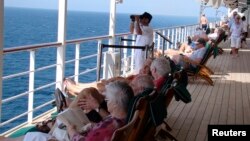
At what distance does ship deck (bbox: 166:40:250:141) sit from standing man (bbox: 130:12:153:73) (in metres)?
0.83

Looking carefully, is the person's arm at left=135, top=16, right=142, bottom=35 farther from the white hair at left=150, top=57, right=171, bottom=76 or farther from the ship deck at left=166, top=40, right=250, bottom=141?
the white hair at left=150, top=57, right=171, bottom=76

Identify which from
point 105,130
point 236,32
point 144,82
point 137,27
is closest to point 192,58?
point 137,27

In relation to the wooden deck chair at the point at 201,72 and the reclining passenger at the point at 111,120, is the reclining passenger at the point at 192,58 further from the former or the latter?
the reclining passenger at the point at 111,120

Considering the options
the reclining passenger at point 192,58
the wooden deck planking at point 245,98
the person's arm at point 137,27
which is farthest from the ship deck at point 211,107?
the person's arm at point 137,27

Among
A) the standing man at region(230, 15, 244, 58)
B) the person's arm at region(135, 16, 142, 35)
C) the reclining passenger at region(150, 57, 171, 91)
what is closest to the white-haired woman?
the reclining passenger at region(150, 57, 171, 91)

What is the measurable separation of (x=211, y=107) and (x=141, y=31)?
149 cm

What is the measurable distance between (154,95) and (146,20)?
10.9 feet

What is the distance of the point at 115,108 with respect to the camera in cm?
232

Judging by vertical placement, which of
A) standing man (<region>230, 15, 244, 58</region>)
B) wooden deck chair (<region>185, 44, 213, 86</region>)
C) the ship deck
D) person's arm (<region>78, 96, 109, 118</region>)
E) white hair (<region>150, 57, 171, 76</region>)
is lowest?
the ship deck

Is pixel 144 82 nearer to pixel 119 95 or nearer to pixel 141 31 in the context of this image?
pixel 119 95

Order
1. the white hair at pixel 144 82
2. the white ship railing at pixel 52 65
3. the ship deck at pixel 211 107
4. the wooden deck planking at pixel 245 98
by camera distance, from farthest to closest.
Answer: the wooden deck planking at pixel 245 98
the ship deck at pixel 211 107
the white ship railing at pixel 52 65
the white hair at pixel 144 82

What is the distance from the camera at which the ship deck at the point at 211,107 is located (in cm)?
400

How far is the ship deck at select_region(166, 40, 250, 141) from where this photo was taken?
4.00 m

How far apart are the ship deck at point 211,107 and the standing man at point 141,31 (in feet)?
2.71
